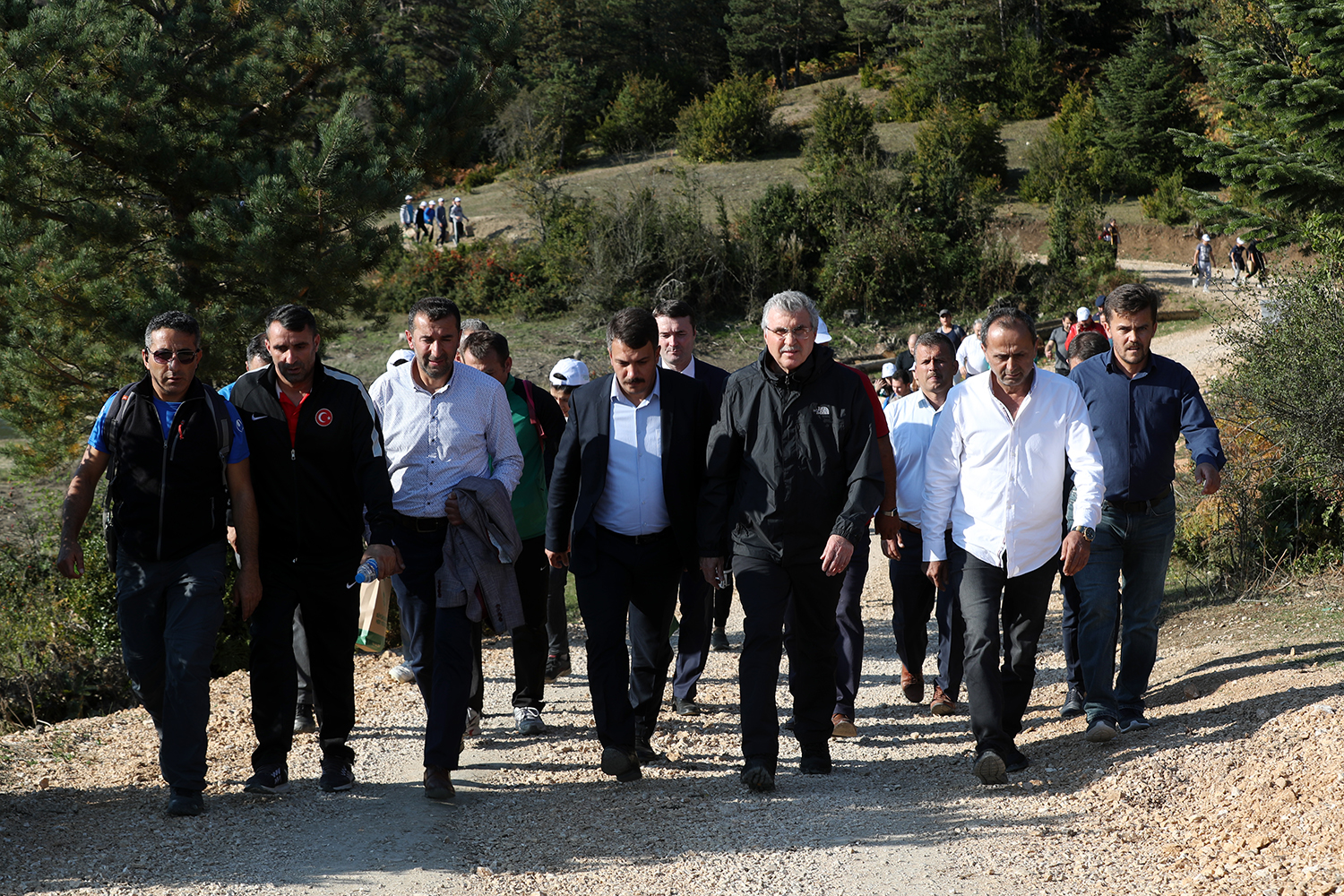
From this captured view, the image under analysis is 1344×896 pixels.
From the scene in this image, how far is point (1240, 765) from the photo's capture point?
4.71 metres

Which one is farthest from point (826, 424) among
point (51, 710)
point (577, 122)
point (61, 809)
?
point (577, 122)

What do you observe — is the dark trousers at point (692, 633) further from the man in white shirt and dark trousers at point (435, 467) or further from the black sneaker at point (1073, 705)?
the black sneaker at point (1073, 705)

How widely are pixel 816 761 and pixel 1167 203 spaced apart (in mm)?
36619

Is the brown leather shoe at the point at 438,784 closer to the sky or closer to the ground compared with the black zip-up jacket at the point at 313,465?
closer to the ground

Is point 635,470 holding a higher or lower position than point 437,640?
higher

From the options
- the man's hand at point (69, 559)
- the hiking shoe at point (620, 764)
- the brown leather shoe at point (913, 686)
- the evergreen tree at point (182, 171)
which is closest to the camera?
the man's hand at point (69, 559)

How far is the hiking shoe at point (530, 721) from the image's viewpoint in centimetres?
612

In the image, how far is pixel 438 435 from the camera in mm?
5176

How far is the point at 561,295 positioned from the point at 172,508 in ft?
82.3

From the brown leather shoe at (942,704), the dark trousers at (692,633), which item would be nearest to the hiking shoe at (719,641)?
the dark trousers at (692,633)

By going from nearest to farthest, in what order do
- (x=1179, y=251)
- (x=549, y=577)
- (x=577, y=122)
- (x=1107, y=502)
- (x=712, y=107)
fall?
(x=1107, y=502) < (x=549, y=577) < (x=1179, y=251) < (x=712, y=107) < (x=577, y=122)

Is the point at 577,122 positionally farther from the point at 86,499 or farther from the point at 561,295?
the point at 86,499


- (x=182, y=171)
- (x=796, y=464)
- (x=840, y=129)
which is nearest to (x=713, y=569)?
(x=796, y=464)

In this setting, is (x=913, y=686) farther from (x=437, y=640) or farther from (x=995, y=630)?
(x=437, y=640)
